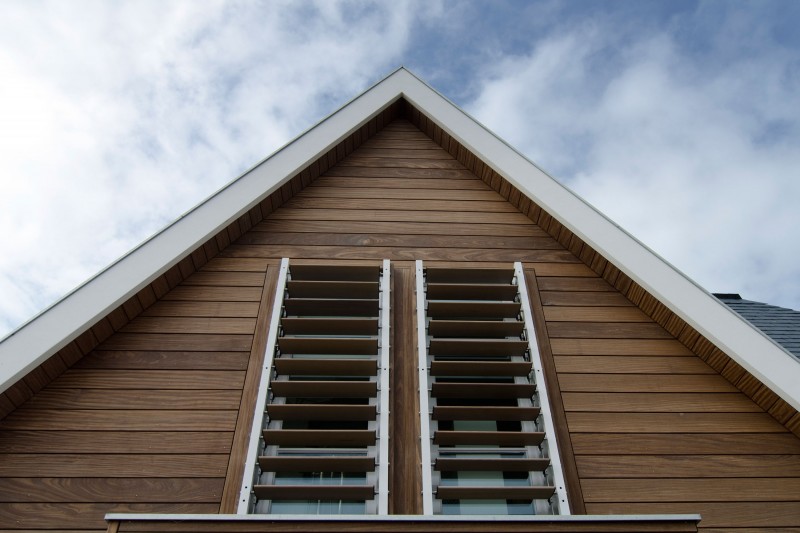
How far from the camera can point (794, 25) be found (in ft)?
30.1

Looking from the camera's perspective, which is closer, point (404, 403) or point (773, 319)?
point (404, 403)

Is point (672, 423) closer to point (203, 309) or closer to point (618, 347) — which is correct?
point (618, 347)

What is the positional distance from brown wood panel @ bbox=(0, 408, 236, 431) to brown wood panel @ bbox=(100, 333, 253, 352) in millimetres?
445

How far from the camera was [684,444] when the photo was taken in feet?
9.71

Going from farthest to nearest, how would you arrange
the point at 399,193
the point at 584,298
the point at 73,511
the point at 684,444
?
the point at 399,193 → the point at 584,298 → the point at 684,444 → the point at 73,511

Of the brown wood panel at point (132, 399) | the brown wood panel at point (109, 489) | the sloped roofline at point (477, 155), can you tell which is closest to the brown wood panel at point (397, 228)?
the sloped roofline at point (477, 155)

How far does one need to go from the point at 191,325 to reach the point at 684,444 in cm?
301

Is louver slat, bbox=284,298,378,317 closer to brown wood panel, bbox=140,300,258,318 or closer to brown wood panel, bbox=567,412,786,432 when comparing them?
brown wood panel, bbox=140,300,258,318

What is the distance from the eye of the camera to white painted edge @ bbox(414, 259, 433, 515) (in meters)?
2.60

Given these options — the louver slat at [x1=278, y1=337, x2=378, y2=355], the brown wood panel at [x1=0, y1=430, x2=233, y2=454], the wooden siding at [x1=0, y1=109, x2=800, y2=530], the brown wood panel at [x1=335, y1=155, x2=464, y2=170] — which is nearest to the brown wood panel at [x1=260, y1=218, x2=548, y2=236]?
the wooden siding at [x1=0, y1=109, x2=800, y2=530]

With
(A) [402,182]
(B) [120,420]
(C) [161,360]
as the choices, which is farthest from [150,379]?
(A) [402,182]

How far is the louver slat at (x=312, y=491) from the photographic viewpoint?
261 cm

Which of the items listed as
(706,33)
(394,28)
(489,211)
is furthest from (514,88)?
(489,211)

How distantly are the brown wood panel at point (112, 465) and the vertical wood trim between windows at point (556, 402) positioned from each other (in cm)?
178
